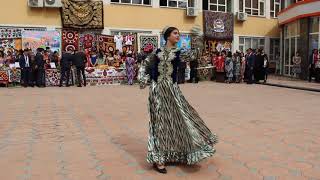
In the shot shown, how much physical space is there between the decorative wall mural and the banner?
2.81 feet

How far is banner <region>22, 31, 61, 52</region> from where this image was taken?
2114 cm

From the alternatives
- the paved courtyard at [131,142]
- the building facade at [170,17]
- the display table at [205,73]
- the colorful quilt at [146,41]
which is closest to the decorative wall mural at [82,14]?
the building facade at [170,17]

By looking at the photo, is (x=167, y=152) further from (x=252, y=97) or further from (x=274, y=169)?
(x=252, y=97)

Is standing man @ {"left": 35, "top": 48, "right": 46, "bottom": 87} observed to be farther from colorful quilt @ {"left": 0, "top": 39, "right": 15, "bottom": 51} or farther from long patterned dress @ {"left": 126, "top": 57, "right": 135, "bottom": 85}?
long patterned dress @ {"left": 126, "top": 57, "right": 135, "bottom": 85}

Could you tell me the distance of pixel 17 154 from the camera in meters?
6.07

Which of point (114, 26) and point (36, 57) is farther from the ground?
point (114, 26)

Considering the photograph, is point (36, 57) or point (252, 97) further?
point (36, 57)

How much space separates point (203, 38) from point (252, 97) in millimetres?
12842

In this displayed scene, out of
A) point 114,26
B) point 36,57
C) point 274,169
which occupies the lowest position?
point 274,169

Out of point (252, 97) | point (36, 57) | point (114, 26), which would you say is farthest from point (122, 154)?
point (114, 26)

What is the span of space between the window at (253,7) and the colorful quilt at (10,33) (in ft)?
46.0

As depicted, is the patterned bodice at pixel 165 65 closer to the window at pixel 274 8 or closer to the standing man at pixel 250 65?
the standing man at pixel 250 65

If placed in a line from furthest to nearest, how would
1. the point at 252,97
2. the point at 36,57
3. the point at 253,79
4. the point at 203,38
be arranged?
1. the point at 203,38
2. the point at 253,79
3. the point at 36,57
4. the point at 252,97

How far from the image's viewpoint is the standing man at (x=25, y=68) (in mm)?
18828
